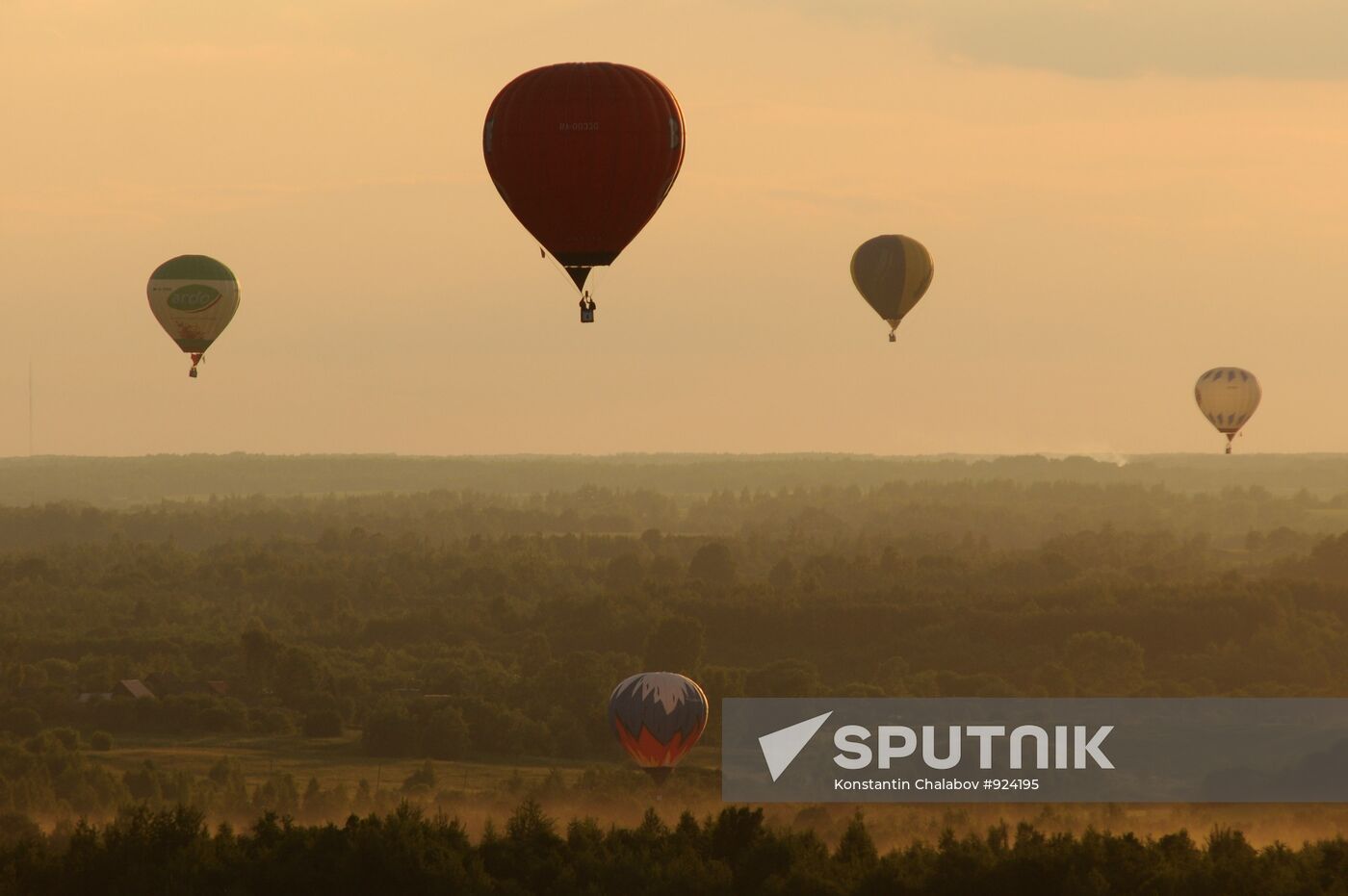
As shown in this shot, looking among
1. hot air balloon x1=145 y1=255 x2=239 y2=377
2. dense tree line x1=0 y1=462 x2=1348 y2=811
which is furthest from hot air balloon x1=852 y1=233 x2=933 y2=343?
dense tree line x1=0 y1=462 x2=1348 y2=811

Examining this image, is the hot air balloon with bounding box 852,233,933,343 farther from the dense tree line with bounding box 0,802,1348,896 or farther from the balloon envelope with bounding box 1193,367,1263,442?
the dense tree line with bounding box 0,802,1348,896

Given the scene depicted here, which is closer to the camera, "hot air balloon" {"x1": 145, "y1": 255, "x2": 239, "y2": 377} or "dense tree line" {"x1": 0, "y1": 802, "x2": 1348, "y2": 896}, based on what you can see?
"dense tree line" {"x1": 0, "y1": 802, "x2": 1348, "y2": 896}

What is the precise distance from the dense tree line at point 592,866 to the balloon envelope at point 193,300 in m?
42.5

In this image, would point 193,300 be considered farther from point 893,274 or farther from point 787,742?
point 787,742

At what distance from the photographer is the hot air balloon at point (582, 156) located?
2015 inches

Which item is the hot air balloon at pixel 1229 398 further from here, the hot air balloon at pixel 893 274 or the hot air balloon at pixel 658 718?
the hot air balloon at pixel 658 718

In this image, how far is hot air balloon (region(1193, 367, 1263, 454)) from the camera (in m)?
112

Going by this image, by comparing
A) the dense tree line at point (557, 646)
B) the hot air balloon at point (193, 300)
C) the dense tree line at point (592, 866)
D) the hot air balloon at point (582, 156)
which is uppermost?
the hot air balloon at point (193, 300)

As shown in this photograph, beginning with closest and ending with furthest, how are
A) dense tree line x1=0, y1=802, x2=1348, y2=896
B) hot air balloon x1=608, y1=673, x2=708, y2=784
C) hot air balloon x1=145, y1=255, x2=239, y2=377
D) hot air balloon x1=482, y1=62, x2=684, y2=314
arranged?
dense tree line x1=0, y1=802, x2=1348, y2=896 → hot air balloon x1=482, y1=62, x2=684, y2=314 → hot air balloon x1=608, y1=673, x2=708, y2=784 → hot air balloon x1=145, y1=255, x2=239, y2=377

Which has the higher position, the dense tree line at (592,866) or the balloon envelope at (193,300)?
the balloon envelope at (193,300)

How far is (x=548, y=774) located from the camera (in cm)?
9562

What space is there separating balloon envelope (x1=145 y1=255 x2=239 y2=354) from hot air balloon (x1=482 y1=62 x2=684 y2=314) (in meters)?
38.1

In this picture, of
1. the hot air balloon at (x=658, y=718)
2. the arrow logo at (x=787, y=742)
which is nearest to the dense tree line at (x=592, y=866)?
the hot air balloon at (x=658, y=718)

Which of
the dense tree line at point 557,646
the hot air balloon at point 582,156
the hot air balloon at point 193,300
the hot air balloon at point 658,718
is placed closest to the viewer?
the hot air balloon at point 582,156
